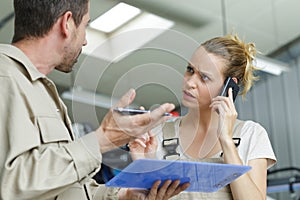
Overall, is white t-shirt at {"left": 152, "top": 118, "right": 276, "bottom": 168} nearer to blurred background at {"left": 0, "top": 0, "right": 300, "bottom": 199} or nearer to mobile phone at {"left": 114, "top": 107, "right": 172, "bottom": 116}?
blurred background at {"left": 0, "top": 0, "right": 300, "bottom": 199}

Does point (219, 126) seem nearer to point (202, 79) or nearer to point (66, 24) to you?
point (202, 79)

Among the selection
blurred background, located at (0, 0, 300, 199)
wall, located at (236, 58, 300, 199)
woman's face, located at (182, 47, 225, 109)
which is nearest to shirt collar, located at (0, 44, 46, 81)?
blurred background, located at (0, 0, 300, 199)

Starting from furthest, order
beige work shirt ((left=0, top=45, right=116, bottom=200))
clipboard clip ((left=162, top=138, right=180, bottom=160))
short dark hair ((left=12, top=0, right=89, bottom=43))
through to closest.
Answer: clipboard clip ((left=162, top=138, right=180, bottom=160))
short dark hair ((left=12, top=0, right=89, bottom=43))
beige work shirt ((left=0, top=45, right=116, bottom=200))

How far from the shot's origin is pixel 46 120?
1307mm

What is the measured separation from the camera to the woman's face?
174 cm

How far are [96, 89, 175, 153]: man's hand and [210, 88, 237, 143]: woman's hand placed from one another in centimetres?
54

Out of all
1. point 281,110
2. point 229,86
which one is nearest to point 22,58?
point 229,86

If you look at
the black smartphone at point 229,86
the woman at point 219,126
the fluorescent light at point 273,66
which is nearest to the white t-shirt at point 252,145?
the woman at point 219,126

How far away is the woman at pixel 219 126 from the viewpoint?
1688 mm

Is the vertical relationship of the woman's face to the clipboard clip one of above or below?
above

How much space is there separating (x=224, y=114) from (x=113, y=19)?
8.08ft

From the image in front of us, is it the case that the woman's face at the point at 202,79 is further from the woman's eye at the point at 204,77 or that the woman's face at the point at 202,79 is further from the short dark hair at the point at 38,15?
the short dark hair at the point at 38,15

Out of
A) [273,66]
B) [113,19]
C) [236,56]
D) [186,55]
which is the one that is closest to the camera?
[186,55]

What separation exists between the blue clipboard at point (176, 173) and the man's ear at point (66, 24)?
1.26 ft
